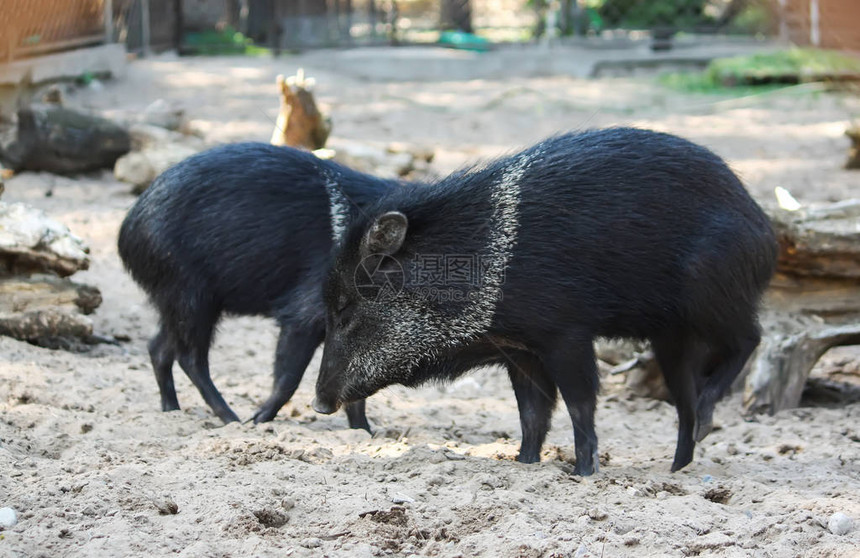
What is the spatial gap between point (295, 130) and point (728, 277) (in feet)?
16.3

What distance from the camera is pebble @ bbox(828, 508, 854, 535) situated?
2986 mm

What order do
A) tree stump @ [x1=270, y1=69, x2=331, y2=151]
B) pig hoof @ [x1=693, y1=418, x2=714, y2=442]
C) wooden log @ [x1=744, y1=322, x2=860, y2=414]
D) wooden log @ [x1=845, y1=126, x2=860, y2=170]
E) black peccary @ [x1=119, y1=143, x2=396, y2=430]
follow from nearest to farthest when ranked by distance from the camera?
pig hoof @ [x1=693, y1=418, x2=714, y2=442], black peccary @ [x1=119, y1=143, x2=396, y2=430], wooden log @ [x1=744, y1=322, x2=860, y2=414], tree stump @ [x1=270, y1=69, x2=331, y2=151], wooden log @ [x1=845, y1=126, x2=860, y2=170]

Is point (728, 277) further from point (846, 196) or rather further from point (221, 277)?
point (846, 196)

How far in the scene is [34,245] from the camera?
5.07 metres

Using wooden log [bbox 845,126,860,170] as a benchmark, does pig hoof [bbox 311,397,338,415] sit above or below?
below

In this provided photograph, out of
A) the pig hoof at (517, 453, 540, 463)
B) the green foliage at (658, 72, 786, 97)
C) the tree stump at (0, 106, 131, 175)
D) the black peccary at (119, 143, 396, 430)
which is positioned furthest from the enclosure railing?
the green foliage at (658, 72, 786, 97)

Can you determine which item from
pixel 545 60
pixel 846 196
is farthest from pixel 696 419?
pixel 545 60

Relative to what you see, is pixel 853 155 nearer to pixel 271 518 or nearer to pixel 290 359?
pixel 290 359

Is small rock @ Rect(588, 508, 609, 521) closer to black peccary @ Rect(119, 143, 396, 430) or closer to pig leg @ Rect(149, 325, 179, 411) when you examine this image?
black peccary @ Rect(119, 143, 396, 430)

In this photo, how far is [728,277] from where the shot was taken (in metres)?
3.85

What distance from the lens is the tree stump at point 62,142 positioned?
8383 millimetres

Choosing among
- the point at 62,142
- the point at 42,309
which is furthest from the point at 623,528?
the point at 62,142

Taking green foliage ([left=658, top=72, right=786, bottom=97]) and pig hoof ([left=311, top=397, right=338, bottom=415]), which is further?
green foliage ([left=658, top=72, right=786, bottom=97])

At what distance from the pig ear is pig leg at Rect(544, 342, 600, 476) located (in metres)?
0.75
